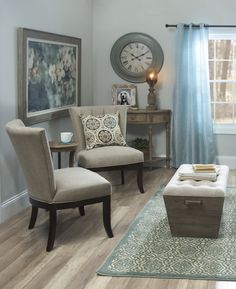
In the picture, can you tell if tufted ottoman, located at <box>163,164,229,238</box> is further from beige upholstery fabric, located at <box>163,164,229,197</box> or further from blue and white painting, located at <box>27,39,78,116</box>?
blue and white painting, located at <box>27,39,78,116</box>

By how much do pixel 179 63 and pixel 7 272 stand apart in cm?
394

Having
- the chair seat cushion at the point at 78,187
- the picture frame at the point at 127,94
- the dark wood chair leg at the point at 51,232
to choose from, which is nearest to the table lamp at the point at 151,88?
the picture frame at the point at 127,94

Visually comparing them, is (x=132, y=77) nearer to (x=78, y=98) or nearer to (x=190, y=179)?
(x=78, y=98)

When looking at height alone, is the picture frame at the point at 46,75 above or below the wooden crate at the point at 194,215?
above

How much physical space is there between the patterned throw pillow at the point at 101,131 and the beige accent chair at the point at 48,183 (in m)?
1.41

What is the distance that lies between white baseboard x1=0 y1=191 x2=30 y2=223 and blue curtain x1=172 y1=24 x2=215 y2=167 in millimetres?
2457

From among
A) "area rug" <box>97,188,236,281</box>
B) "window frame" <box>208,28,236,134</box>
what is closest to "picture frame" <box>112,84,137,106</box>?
"window frame" <box>208,28,236,134</box>

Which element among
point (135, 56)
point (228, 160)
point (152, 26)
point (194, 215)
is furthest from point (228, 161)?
point (194, 215)

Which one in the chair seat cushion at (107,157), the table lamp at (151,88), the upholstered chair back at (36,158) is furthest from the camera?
the table lamp at (151,88)

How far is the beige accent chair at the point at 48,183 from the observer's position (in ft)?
12.0

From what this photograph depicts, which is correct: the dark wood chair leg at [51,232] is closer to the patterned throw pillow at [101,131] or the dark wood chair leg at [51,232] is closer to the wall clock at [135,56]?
the patterned throw pillow at [101,131]

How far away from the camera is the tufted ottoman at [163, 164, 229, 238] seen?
3.80 m

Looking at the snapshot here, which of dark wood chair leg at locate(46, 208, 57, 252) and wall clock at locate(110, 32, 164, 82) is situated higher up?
wall clock at locate(110, 32, 164, 82)

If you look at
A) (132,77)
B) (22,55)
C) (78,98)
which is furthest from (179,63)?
(22,55)
